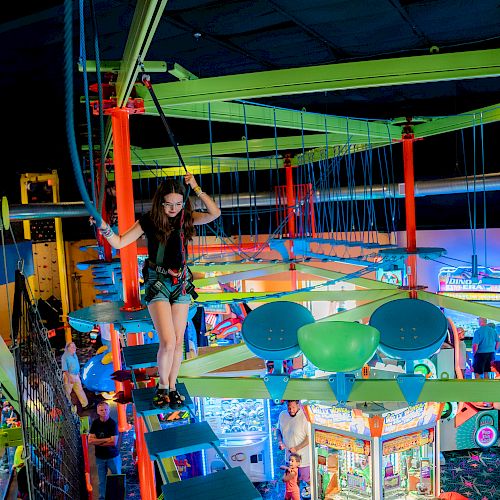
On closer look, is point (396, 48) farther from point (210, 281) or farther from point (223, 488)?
point (223, 488)

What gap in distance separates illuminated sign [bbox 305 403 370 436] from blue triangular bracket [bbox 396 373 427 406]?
2.65 meters

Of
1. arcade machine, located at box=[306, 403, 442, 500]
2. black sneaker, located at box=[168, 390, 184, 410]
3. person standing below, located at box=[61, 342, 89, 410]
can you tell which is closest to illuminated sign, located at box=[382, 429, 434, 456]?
arcade machine, located at box=[306, 403, 442, 500]

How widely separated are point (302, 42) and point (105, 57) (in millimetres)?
2078

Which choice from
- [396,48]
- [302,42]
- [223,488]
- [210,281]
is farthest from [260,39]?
[223,488]

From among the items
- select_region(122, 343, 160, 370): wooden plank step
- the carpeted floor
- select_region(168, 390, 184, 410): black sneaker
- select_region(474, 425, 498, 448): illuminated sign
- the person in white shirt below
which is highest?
select_region(122, 343, 160, 370): wooden plank step

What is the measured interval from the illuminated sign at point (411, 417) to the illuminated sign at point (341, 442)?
10.8 inches

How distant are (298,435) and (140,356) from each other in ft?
12.0

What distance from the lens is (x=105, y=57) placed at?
627 cm

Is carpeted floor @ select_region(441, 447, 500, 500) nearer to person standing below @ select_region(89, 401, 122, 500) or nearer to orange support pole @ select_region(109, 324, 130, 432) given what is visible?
person standing below @ select_region(89, 401, 122, 500)

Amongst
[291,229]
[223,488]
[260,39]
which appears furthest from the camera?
[291,229]

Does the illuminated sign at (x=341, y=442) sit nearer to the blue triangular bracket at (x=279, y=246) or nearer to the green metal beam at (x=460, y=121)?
the blue triangular bracket at (x=279, y=246)

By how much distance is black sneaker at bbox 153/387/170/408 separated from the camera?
293cm

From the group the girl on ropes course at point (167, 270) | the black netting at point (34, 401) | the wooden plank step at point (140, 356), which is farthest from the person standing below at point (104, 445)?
the girl on ropes course at point (167, 270)

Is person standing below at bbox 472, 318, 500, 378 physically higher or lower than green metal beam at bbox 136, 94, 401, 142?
lower
